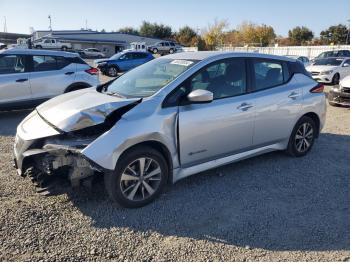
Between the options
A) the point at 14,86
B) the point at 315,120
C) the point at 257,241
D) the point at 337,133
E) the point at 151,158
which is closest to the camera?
the point at 257,241

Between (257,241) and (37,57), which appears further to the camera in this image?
(37,57)

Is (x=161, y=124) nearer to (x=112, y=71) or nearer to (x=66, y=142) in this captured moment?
(x=66, y=142)

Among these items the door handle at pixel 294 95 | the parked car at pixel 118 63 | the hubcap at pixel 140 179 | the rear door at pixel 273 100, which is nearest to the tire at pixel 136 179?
the hubcap at pixel 140 179

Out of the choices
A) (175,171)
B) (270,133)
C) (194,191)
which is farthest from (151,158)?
(270,133)

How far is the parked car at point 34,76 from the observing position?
8086mm

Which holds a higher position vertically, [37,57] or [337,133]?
[37,57]

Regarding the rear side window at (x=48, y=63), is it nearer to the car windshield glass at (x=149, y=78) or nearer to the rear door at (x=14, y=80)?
the rear door at (x=14, y=80)

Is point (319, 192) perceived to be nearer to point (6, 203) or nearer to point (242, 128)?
point (242, 128)

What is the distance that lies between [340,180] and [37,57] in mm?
7066

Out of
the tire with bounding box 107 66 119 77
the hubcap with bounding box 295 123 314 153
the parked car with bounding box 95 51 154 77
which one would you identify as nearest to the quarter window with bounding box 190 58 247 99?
the hubcap with bounding box 295 123 314 153

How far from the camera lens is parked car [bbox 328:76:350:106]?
10000mm

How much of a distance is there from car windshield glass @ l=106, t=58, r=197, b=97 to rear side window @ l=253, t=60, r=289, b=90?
3.42 ft

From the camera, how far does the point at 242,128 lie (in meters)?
4.63

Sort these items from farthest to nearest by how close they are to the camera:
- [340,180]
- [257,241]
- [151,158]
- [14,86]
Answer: [14,86] → [340,180] → [151,158] → [257,241]
